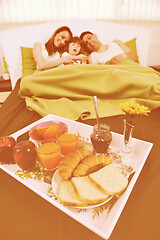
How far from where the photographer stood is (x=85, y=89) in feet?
5.00

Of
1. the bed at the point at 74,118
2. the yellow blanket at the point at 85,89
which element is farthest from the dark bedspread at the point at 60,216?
the yellow blanket at the point at 85,89

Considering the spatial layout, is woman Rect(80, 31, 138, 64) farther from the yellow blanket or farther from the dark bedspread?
the dark bedspread

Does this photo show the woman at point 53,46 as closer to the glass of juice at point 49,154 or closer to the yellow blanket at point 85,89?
the yellow blanket at point 85,89

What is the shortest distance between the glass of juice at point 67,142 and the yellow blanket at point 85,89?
0.50 meters

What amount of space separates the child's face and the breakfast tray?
1700 millimetres

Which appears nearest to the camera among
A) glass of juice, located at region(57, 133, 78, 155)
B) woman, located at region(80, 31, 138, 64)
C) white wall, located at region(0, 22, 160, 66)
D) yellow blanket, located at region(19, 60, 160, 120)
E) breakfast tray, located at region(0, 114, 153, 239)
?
breakfast tray, located at region(0, 114, 153, 239)

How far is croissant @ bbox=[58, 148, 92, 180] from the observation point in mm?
715

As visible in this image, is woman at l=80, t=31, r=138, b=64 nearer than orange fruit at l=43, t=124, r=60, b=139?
No

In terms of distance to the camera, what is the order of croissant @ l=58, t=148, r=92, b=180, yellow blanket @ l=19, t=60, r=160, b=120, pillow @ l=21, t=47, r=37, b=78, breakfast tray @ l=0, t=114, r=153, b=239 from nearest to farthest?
1. breakfast tray @ l=0, t=114, r=153, b=239
2. croissant @ l=58, t=148, r=92, b=180
3. yellow blanket @ l=19, t=60, r=160, b=120
4. pillow @ l=21, t=47, r=37, b=78

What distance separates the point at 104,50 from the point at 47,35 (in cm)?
82

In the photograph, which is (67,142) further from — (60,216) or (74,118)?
(74,118)

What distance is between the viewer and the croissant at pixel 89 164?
28.8 inches

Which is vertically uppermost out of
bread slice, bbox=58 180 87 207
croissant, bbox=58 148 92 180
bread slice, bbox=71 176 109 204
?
croissant, bbox=58 148 92 180

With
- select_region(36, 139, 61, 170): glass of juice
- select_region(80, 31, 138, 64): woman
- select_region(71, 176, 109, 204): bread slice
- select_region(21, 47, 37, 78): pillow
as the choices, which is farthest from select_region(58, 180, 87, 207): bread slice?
select_region(21, 47, 37, 78): pillow
